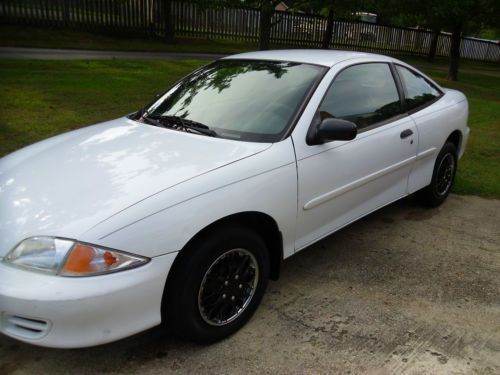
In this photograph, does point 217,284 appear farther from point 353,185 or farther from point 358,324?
point 353,185

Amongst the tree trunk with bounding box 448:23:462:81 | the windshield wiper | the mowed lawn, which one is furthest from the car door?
the tree trunk with bounding box 448:23:462:81

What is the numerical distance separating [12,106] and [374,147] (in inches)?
258

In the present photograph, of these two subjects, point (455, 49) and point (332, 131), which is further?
point (455, 49)

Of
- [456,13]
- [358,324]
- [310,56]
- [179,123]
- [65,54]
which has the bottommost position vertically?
[358,324]

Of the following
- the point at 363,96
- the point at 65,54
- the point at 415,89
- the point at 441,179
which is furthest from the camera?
the point at 65,54

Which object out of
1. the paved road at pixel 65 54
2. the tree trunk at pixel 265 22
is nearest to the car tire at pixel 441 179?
the tree trunk at pixel 265 22

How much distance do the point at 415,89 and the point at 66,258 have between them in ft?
11.6

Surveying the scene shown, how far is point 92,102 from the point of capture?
885cm

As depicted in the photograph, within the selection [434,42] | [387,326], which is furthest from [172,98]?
[434,42]

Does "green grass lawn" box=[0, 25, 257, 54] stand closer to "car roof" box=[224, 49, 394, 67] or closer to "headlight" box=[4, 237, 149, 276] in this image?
"car roof" box=[224, 49, 394, 67]

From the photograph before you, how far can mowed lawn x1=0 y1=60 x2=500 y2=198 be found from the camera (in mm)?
6516

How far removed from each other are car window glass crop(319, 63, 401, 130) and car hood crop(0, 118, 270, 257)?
0.83 m

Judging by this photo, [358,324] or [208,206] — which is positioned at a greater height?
[208,206]

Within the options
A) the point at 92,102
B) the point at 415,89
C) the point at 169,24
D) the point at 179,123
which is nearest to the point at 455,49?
the point at 169,24
